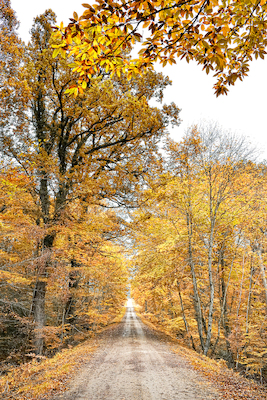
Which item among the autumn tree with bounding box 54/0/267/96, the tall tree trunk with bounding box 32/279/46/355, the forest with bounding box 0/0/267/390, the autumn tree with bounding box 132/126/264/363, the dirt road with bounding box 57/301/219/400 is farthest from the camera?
the autumn tree with bounding box 132/126/264/363

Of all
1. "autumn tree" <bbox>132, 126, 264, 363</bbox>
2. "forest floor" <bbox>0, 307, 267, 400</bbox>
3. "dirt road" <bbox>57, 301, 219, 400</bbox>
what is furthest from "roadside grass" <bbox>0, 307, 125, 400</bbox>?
"autumn tree" <bbox>132, 126, 264, 363</bbox>

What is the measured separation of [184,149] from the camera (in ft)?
33.9

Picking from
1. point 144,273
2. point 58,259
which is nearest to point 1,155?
point 58,259

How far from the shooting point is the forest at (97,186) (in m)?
7.21

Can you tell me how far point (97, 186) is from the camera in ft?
28.8

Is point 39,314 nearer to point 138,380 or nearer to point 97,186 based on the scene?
point 138,380

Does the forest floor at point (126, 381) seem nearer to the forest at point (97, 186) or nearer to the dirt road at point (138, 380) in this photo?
the dirt road at point (138, 380)

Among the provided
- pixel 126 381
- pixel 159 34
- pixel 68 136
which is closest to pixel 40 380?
pixel 126 381

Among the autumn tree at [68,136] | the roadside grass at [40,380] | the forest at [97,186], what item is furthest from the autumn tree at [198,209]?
the roadside grass at [40,380]

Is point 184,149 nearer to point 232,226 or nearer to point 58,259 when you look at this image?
point 232,226

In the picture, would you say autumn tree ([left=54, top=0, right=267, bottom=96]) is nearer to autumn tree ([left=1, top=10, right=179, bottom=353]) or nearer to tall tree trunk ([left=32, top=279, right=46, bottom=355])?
autumn tree ([left=1, top=10, right=179, bottom=353])

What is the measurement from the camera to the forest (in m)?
7.21

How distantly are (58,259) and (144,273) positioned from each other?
539 centimetres

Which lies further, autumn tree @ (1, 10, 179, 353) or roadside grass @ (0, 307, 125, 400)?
autumn tree @ (1, 10, 179, 353)
